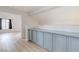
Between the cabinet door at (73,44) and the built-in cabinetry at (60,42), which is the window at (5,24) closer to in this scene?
the built-in cabinetry at (60,42)

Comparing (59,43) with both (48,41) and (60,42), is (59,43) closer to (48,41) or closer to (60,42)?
(60,42)

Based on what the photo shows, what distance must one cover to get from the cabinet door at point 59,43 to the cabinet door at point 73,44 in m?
0.22

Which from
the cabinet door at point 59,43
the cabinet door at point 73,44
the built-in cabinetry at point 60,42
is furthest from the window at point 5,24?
the cabinet door at point 73,44

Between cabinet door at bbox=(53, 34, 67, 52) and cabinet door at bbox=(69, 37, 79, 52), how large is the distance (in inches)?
8.5

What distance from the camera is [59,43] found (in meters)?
2.69

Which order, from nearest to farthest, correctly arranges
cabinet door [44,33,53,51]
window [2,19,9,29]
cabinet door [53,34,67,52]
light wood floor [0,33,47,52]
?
cabinet door [53,34,67,52] < cabinet door [44,33,53,51] < light wood floor [0,33,47,52] < window [2,19,9,29]

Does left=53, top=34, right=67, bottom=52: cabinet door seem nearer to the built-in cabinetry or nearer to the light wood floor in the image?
the built-in cabinetry

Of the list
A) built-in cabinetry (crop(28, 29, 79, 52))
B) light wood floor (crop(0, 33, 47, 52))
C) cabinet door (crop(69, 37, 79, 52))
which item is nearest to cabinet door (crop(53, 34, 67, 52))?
built-in cabinetry (crop(28, 29, 79, 52))

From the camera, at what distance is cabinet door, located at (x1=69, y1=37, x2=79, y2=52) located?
209 centimetres

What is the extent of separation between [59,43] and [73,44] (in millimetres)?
567

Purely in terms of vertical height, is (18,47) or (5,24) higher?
→ (5,24)

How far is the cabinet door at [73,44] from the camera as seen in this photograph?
82.2 inches

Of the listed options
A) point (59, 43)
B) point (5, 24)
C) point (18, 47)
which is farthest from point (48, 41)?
point (5, 24)
